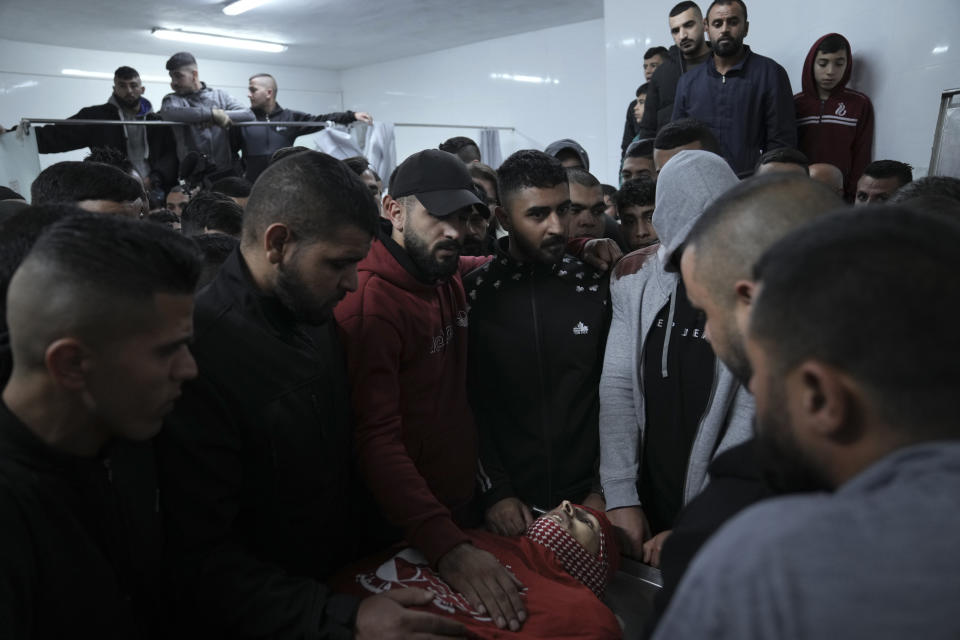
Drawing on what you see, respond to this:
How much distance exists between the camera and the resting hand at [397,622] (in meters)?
1.11

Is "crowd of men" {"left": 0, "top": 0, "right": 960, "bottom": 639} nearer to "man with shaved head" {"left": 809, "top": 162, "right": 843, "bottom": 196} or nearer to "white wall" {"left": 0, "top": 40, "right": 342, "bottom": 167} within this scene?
"man with shaved head" {"left": 809, "top": 162, "right": 843, "bottom": 196}

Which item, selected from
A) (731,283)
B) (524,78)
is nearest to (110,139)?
(731,283)

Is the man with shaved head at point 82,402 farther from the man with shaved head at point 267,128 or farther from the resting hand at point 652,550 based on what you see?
the man with shaved head at point 267,128

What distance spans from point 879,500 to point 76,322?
37.2 inches

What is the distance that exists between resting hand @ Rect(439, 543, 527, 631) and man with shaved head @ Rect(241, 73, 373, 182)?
444cm

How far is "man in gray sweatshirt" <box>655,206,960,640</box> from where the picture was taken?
1.54 ft

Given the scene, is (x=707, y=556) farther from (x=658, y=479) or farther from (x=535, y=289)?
(x=535, y=289)

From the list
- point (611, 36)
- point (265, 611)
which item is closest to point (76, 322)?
point (265, 611)

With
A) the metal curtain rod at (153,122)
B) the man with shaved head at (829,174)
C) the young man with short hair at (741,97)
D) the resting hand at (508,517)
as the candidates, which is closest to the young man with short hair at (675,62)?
the young man with short hair at (741,97)

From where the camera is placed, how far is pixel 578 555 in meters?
1.54

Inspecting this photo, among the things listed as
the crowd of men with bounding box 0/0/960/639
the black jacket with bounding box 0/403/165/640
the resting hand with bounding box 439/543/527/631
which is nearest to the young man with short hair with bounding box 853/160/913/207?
the crowd of men with bounding box 0/0/960/639

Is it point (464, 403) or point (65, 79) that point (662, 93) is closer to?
point (464, 403)

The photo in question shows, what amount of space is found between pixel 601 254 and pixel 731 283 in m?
1.00

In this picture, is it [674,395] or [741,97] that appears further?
[741,97]
